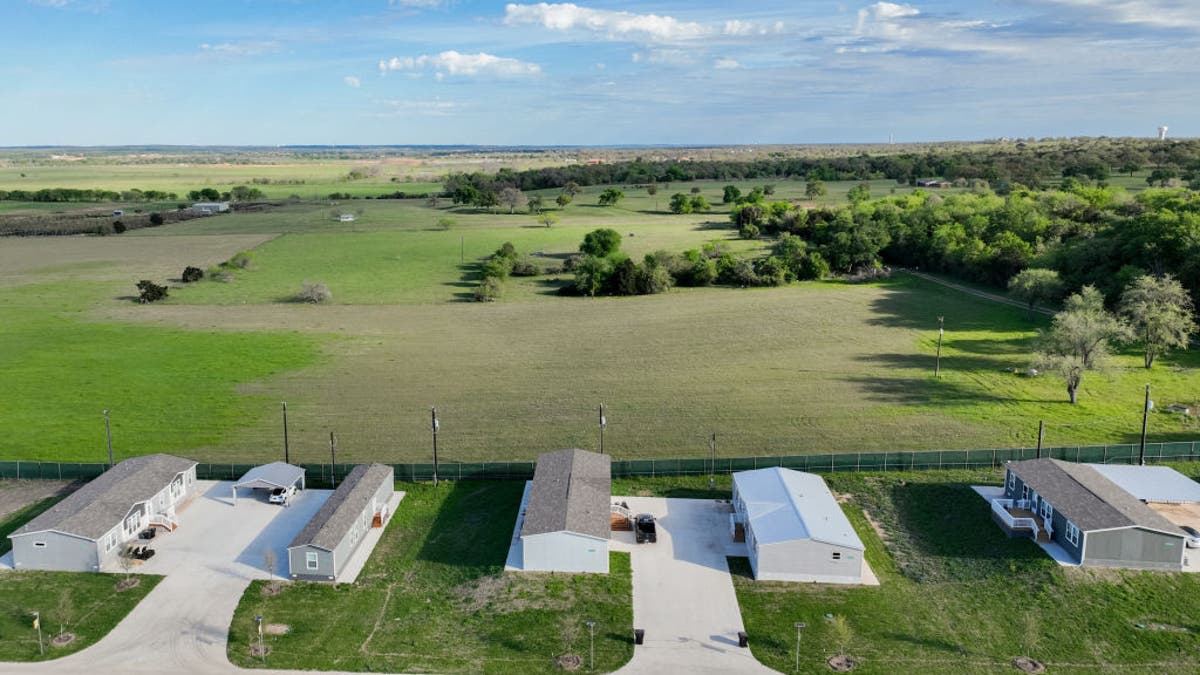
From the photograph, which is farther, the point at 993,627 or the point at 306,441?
the point at 306,441

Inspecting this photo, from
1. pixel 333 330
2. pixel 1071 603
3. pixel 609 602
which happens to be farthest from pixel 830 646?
pixel 333 330

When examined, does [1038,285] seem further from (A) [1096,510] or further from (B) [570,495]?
(B) [570,495]

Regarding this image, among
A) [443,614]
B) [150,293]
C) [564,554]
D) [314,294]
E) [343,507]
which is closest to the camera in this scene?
[443,614]

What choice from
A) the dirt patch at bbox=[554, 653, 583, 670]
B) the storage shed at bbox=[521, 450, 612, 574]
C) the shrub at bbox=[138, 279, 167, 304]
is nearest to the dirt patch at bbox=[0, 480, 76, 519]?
the storage shed at bbox=[521, 450, 612, 574]

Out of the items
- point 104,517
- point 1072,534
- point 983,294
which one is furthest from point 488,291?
point 1072,534

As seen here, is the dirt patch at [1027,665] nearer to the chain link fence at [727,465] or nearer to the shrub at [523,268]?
the chain link fence at [727,465]

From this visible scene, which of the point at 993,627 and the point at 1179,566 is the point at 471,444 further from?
the point at 1179,566
